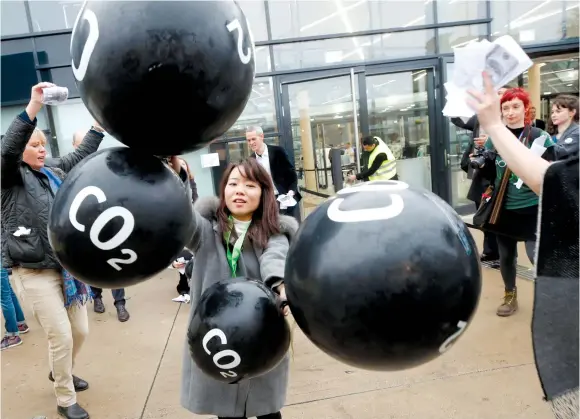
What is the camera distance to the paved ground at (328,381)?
2969 millimetres

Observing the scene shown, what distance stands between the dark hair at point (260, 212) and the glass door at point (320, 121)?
17.9 feet

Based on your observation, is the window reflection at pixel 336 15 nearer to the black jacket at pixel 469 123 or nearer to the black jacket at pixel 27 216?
the black jacket at pixel 469 123

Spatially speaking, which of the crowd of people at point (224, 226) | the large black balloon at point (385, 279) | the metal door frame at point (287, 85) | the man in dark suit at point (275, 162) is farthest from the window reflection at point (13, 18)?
the large black balloon at point (385, 279)

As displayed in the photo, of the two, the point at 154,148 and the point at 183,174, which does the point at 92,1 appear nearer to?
the point at 154,148

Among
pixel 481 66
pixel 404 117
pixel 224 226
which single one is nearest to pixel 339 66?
pixel 404 117

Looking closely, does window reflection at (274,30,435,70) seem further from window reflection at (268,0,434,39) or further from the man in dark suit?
the man in dark suit

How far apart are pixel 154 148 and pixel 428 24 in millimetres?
7218

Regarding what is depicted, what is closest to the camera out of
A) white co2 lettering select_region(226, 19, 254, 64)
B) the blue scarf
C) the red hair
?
white co2 lettering select_region(226, 19, 254, 64)

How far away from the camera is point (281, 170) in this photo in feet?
17.6

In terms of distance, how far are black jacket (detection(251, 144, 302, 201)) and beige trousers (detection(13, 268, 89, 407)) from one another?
109 inches

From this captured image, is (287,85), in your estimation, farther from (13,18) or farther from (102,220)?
(102,220)

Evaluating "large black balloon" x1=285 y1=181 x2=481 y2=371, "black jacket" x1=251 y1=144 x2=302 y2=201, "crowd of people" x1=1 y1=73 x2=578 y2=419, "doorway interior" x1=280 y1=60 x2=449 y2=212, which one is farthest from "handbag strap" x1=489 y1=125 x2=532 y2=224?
"doorway interior" x1=280 y1=60 x2=449 y2=212

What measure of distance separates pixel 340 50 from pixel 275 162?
10.4 ft

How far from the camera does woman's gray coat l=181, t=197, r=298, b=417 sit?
81.7 inches
